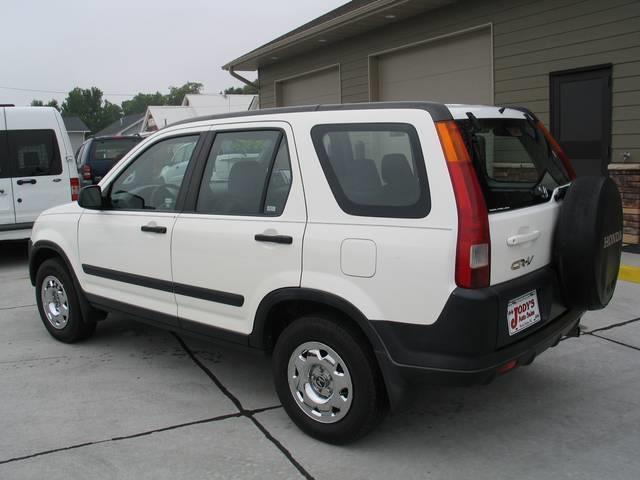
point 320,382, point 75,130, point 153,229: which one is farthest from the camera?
point 75,130

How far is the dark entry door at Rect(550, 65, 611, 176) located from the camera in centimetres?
845

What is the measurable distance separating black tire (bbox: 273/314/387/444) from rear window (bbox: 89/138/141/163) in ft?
41.0

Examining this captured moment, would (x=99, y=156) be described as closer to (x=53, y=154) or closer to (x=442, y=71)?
(x=53, y=154)

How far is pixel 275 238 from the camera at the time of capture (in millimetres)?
3482

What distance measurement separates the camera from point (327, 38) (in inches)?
Result: 519

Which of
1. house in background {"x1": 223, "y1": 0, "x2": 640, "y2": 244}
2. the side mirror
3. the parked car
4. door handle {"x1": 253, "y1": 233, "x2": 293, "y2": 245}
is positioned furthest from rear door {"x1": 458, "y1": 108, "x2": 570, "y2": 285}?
the parked car

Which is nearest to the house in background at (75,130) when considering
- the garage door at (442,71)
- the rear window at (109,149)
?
the rear window at (109,149)

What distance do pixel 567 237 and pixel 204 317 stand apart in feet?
7.16

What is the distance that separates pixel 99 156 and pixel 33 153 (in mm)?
6396

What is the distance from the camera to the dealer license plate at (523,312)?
3053mm

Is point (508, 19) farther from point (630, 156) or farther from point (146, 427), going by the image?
point (146, 427)

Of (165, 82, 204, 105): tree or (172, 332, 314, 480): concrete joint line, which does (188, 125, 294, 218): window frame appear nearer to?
(172, 332, 314, 480): concrete joint line

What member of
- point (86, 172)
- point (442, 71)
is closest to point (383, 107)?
point (442, 71)

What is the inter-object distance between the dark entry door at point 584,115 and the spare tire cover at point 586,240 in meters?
5.57
